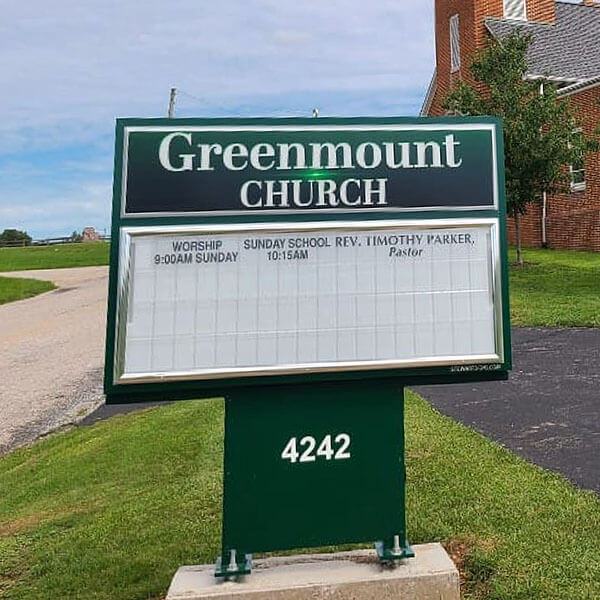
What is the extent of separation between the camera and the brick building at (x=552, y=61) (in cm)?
2159

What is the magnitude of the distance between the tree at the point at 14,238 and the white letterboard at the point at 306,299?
75962mm

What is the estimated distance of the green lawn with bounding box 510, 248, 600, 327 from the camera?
11719mm

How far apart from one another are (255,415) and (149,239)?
0.91 m

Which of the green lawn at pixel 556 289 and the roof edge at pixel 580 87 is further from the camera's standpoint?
the roof edge at pixel 580 87

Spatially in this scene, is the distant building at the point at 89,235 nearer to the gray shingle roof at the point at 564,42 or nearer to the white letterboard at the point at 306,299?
the gray shingle roof at the point at 564,42

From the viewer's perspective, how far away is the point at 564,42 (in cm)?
2602

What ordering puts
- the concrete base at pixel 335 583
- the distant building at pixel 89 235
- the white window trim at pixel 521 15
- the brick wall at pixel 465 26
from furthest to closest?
the distant building at pixel 89 235, the white window trim at pixel 521 15, the brick wall at pixel 465 26, the concrete base at pixel 335 583

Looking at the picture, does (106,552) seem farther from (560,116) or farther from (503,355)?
(560,116)

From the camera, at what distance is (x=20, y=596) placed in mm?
3586

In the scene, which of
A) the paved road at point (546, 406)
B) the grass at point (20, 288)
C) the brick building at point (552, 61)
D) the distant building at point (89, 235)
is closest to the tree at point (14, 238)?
the distant building at point (89, 235)

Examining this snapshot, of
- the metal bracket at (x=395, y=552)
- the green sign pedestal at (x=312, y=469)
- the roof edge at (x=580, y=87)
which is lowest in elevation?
the metal bracket at (x=395, y=552)

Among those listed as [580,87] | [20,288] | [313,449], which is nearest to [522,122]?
[580,87]

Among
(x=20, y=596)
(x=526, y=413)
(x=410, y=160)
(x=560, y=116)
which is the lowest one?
(x=20, y=596)

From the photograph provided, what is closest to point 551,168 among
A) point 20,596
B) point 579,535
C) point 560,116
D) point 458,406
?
point 560,116
